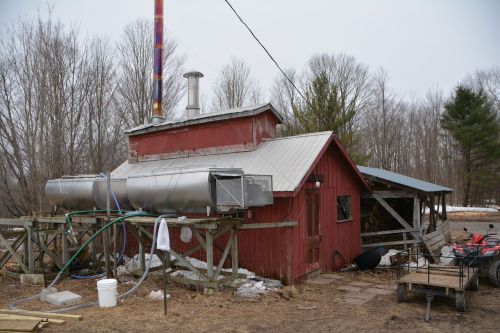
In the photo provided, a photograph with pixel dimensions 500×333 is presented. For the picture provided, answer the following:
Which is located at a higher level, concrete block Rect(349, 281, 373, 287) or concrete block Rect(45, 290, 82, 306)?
concrete block Rect(45, 290, 82, 306)

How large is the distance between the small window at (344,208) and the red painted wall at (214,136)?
10.8 ft

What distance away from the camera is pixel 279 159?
37.4ft

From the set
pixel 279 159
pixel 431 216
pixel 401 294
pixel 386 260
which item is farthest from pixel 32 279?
pixel 431 216

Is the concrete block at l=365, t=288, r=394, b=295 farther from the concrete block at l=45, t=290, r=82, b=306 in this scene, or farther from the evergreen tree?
the evergreen tree

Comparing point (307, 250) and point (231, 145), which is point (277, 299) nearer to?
point (307, 250)

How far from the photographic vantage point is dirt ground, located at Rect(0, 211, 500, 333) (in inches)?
279

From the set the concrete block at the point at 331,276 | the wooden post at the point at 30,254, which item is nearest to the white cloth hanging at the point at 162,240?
the concrete block at the point at 331,276

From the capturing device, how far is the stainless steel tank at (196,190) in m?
8.91

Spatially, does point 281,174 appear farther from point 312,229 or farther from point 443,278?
point 443,278

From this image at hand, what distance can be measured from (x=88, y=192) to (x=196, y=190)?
464cm

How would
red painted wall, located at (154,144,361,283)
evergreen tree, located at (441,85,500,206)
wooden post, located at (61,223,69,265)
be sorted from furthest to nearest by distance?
evergreen tree, located at (441,85,500,206), wooden post, located at (61,223,69,265), red painted wall, located at (154,144,361,283)

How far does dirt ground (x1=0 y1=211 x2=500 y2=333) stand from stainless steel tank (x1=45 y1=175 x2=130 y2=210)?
2.68 meters

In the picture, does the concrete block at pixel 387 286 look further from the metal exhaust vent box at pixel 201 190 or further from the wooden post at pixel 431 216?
the wooden post at pixel 431 216

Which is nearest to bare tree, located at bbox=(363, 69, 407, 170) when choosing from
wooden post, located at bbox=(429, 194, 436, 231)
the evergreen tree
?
the evergreen tree
